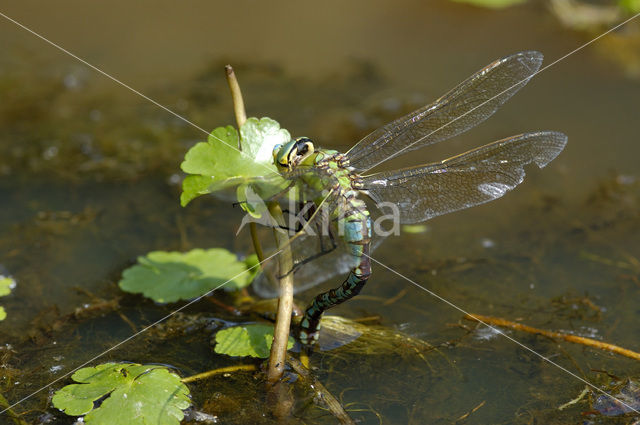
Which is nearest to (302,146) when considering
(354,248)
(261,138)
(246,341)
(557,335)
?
(261,138)

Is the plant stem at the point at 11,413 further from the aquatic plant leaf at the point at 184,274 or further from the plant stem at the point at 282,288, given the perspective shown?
the plant stem at the point at 282,288

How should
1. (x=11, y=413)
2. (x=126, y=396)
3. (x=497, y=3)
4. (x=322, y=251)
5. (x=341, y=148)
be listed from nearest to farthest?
(x=126, y=396) → (x=11, y=413) → (x=322, y=251) → (x=341, y=148) → (x=497, y=3)

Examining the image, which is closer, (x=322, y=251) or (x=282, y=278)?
(x=282, y=278)

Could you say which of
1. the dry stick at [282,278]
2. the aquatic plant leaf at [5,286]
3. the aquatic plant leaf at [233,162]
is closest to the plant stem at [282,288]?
the dry stick at [282,278]

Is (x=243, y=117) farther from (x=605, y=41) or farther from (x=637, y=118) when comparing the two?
(x=605, y=41)

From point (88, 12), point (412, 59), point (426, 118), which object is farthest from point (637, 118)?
point (88, 12)

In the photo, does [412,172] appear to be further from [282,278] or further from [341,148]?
[341,148]

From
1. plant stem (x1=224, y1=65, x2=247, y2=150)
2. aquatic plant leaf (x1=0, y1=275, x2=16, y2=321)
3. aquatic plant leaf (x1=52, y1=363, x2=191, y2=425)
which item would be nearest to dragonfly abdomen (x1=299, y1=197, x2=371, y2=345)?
plant stem (x1=224, y1=65, x2=247, y2=150)
